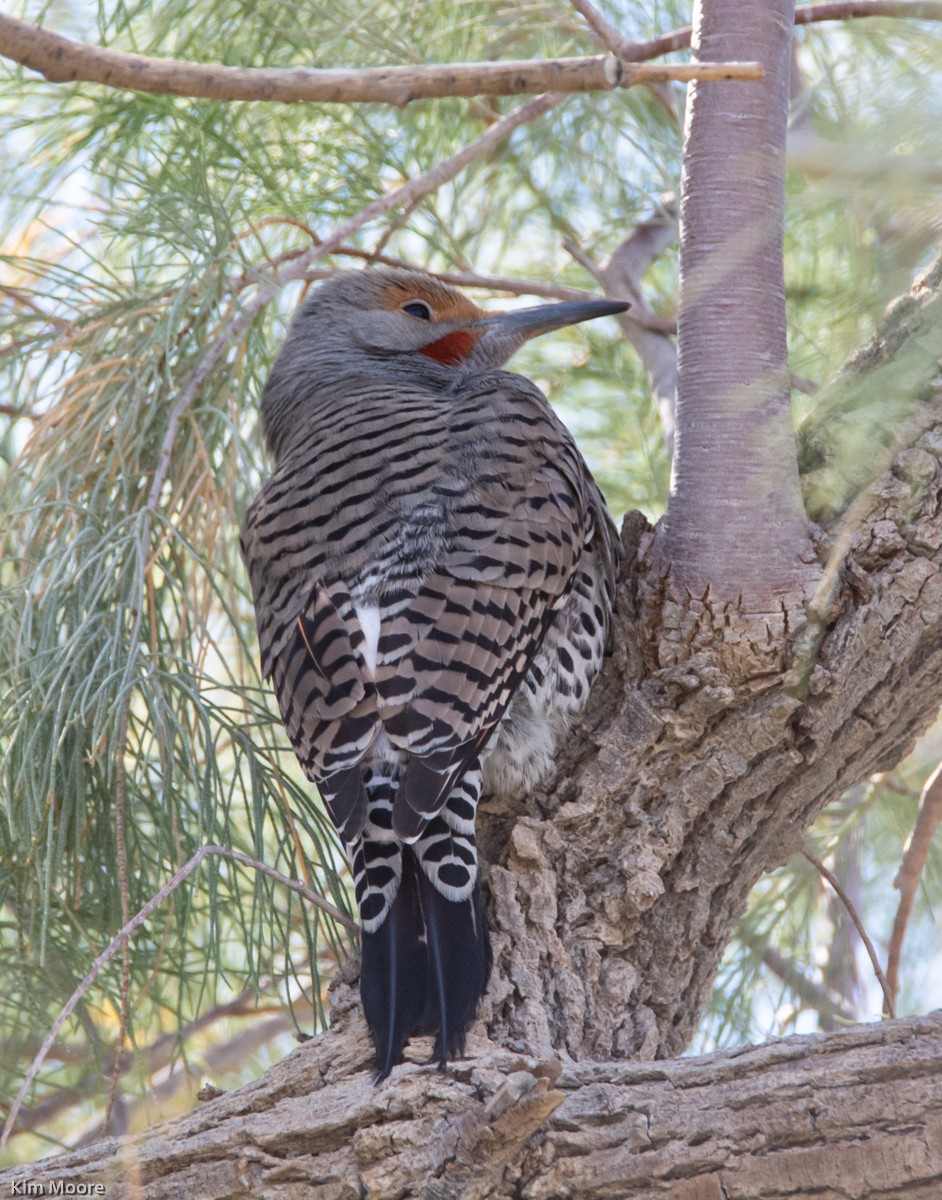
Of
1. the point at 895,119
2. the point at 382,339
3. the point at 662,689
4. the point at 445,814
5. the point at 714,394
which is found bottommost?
the point at 445,814

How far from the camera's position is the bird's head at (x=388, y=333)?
3.47 meters

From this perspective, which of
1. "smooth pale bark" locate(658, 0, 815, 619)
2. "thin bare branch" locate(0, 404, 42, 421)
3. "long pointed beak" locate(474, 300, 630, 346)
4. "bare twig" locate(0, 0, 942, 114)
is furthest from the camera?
"long pointed beak" locate(474, 300, 630, 346)

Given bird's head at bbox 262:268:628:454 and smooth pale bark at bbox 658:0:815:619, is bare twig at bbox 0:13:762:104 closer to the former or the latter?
smooth pale bark at bbox 658:0:815:619

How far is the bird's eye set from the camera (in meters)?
3.64

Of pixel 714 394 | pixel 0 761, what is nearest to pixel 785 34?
pixel 714 394

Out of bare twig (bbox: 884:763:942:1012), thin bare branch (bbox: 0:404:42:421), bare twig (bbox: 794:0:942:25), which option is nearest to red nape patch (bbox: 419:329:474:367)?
thin bare branch (bbox: 0:404:42:421)

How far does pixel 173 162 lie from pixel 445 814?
1.82 metres

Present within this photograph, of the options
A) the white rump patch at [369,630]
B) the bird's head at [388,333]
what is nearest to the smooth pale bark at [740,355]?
the white rump patch at [369,630]

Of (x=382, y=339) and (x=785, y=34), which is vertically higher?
(x=382, y=339)

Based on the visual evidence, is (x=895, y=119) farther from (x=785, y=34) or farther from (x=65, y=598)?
(x=65, y=598)

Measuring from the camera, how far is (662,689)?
2295mm

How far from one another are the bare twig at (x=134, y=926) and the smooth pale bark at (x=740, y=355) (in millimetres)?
807

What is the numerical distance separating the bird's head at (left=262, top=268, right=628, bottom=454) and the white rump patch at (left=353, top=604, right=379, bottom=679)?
113 centimetres

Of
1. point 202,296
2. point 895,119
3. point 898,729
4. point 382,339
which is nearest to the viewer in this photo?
→ point 895,119
